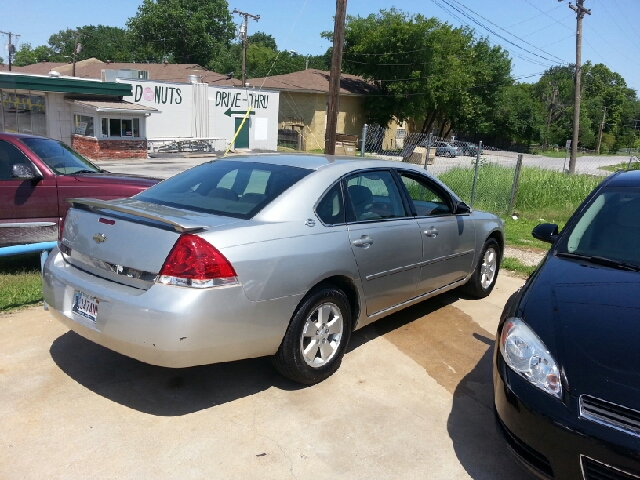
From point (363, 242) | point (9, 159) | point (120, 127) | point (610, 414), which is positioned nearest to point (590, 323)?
point (610, 414)

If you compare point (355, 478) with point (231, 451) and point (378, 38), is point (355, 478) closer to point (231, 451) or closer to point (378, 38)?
point (231, 451)

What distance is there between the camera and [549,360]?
2.76m

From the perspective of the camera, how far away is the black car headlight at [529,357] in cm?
270

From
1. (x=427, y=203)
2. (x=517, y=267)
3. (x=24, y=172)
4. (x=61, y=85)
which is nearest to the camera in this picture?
(x=427, y=203)

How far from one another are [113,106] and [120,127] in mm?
1123

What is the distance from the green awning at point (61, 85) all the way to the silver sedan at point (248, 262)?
81.0 ft

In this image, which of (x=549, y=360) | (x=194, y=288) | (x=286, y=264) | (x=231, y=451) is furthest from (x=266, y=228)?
(x=549, y=360)

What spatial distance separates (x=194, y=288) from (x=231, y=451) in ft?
3.05

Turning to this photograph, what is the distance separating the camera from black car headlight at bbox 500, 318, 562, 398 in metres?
2.70

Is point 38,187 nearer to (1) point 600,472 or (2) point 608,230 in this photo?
(2) point 608,230

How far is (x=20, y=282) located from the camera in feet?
18.9

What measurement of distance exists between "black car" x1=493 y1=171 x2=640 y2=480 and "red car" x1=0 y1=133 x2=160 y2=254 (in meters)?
4.92

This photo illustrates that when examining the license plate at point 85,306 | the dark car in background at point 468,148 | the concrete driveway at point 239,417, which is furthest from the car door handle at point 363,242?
the dark car in background at point 468,148

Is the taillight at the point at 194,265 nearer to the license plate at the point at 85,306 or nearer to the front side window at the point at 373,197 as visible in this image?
the license plate at the point at 85,306
